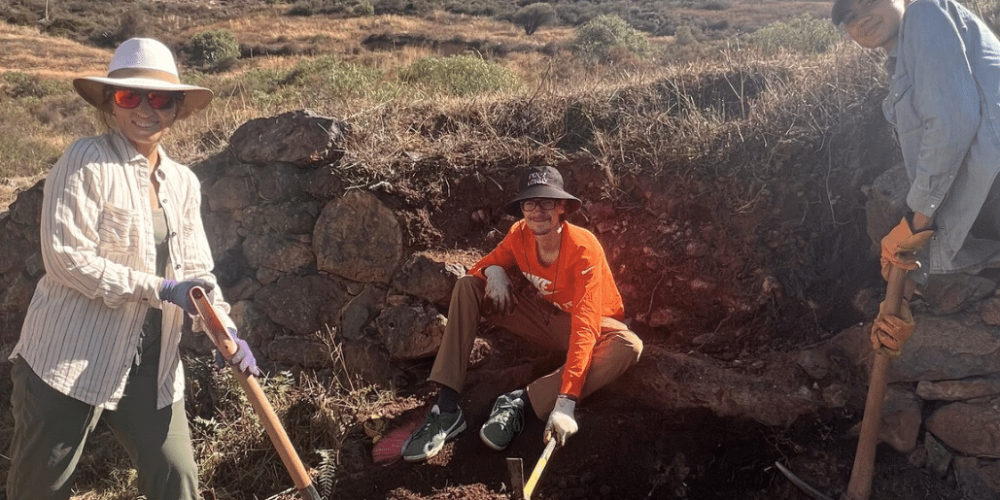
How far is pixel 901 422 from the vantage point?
3121mm

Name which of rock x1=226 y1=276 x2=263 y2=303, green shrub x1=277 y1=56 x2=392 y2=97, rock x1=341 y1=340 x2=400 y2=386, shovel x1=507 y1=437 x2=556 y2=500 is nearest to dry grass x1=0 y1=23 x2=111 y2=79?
green shrub x1=277 y1=56 x2=392 y2=97

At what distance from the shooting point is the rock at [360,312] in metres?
4.25

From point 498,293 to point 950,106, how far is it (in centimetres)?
203

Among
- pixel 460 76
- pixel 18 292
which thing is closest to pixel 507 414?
pixel 18 292

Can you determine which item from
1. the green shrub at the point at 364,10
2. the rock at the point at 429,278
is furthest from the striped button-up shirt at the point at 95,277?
→ the green shrub at the point at 364,10

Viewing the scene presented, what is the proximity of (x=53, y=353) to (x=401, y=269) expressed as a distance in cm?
212

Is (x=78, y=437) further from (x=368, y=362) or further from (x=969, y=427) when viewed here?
(x=969, y=427)

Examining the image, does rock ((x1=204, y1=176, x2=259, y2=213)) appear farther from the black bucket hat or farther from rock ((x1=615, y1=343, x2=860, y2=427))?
rock ((x1=615, y1=343, x2=860, y2=427))

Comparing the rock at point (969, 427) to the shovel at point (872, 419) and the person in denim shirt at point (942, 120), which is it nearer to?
the shovel at point (872, 419)

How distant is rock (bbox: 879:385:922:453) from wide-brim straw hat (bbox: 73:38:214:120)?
129 inches

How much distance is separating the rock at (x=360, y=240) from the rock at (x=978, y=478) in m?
3.07

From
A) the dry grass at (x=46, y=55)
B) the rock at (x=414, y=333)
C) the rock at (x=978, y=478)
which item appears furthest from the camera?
the dry grass at (x=46, y=55)

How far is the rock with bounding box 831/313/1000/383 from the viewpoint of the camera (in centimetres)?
304

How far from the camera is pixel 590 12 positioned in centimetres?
2994
